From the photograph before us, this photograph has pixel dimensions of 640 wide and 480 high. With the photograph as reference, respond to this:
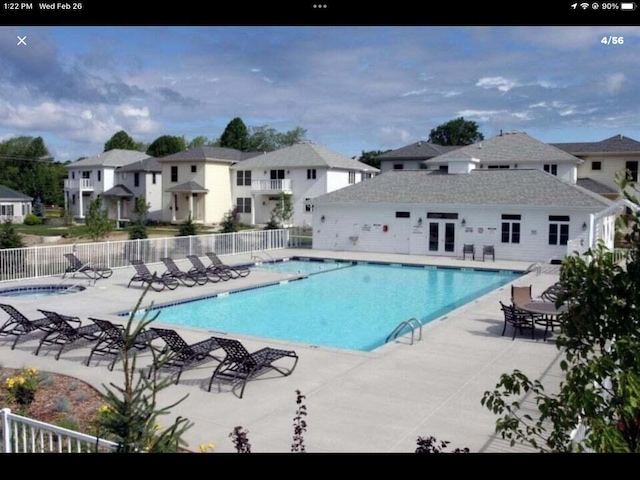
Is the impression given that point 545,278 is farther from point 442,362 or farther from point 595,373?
point 595,373

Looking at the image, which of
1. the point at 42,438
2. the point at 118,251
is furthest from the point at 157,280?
the point at 42,438

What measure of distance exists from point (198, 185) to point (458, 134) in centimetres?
3615

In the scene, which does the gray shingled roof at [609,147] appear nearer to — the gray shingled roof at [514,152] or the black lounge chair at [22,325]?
the gray shingled roof at [514,152]

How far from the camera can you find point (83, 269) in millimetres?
19812

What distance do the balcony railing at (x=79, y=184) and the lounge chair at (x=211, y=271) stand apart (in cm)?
3578

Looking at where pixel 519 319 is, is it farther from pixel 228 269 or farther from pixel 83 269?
pixel 83 269

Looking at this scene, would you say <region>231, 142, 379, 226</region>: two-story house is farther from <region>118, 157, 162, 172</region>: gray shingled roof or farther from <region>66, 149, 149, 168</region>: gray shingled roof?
<region>66, 149, 149, 168</region>: gray shingled roof

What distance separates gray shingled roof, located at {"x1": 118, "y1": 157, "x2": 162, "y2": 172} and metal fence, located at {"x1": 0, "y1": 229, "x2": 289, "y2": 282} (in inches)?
936

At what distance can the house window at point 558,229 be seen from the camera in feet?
86.6

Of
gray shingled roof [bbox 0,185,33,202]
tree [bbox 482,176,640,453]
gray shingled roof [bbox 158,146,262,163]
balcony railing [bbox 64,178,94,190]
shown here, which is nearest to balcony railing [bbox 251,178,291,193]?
gray shingled roof [bbox 158,146,262,163]

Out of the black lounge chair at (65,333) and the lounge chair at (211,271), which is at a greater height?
the lounge chair at (211,271)

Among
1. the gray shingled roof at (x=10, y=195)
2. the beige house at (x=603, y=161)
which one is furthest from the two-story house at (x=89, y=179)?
the beige house at (x=603, y=161)
